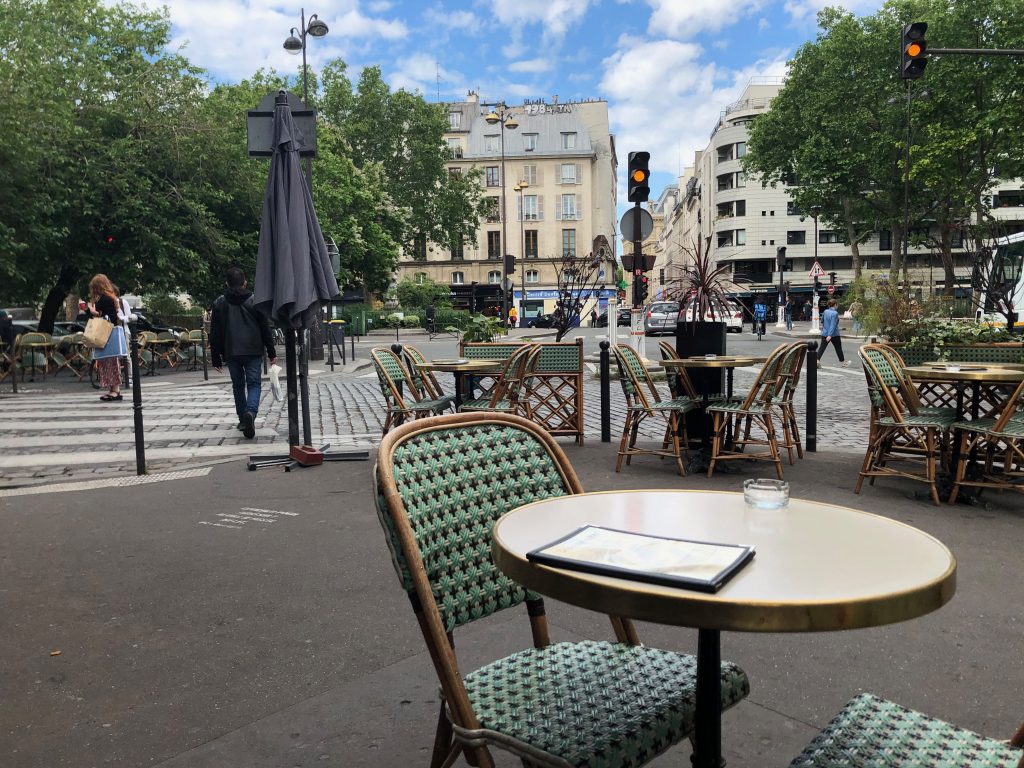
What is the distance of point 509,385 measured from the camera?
7.80m

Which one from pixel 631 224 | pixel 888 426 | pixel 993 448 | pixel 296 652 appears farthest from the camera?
pixel 631 224

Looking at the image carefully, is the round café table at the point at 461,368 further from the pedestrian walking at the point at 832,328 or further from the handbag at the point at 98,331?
the pedestrian walking at the point at 832,328

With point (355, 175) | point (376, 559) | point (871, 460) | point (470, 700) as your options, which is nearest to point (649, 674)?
point (470, 700)

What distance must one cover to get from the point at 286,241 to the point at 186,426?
416 centimetres

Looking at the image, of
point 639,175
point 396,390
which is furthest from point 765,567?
point 639,175

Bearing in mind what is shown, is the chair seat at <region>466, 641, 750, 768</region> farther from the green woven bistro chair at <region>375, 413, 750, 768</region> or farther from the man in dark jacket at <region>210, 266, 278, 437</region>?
the man in dark jacket at <region>210, 266, 278, 437</region>

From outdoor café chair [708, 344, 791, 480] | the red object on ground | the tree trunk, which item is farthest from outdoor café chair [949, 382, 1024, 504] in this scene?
the tree trunk

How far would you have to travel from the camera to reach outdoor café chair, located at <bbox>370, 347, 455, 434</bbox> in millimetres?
7434

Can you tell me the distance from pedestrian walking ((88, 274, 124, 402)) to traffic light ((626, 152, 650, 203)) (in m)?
8.22

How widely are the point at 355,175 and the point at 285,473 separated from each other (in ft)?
105

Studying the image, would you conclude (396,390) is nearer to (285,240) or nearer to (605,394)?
(285,240)

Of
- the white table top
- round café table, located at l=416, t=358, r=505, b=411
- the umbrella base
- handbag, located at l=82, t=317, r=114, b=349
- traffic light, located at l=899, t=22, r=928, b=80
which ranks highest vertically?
traffic light, located at l=899, t=22, r=928, b=80

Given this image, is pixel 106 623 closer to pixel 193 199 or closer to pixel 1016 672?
pixel 1016 672

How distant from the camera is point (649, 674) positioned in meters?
2.09
